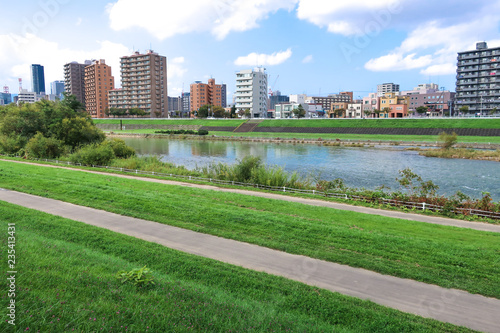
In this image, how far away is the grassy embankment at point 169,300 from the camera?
446cm

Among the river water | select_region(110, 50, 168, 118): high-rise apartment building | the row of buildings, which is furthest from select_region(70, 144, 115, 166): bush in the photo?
select_region(110, 50, 168, 118): high-rise apartment building

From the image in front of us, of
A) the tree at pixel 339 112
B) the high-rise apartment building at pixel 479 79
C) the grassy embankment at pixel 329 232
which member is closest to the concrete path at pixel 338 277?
the grassy embankment at pixel 329 232

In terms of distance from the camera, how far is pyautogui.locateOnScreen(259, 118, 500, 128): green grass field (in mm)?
74262

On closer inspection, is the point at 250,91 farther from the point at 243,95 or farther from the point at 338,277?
the point at 338,277

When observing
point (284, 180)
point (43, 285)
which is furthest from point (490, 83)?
point (43, 285)

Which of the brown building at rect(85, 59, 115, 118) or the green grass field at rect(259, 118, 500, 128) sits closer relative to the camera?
the green grass field at rect(259, 118, 500, 128)

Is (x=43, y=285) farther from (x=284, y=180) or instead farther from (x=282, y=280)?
(x=284, y=180)

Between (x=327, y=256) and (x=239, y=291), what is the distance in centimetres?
343

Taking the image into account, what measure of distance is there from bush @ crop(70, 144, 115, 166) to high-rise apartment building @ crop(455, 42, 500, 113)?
343ft

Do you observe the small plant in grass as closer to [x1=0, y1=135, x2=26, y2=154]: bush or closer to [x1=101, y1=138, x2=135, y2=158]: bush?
[x1=101, y1=138, x2=135, y2=158]: bush

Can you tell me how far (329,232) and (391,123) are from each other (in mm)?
81634

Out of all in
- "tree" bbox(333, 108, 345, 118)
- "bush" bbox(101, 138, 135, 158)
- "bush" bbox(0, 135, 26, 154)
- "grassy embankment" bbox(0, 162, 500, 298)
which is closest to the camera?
"grassy embankment" bbox(0, 162, 500, 298)

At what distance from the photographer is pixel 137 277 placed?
6016mm

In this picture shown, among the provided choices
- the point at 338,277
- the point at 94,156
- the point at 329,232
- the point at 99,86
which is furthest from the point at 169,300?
the point at 99,86
